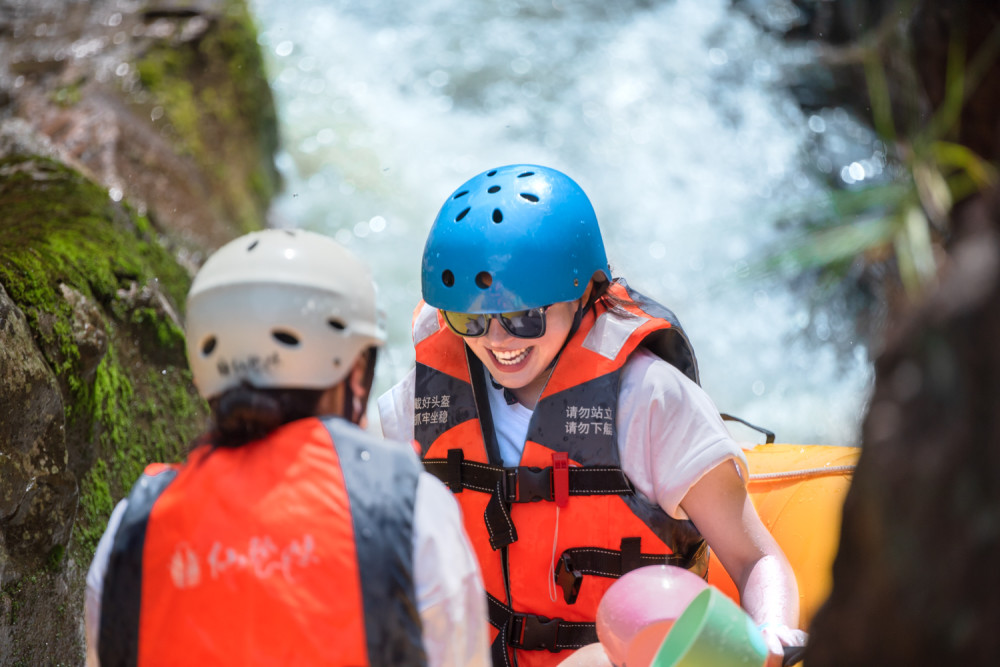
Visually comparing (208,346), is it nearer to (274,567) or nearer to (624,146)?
(274,567)

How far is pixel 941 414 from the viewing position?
0.88m

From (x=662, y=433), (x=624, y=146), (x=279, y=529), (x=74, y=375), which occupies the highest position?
(x=279, y=529)

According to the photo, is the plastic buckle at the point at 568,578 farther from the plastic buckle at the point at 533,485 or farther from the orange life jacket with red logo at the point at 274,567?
the orange life jacket with red logo at the point at 274,567

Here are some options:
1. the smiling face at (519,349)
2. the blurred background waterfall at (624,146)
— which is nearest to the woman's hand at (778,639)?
the smiling face at (519,349)

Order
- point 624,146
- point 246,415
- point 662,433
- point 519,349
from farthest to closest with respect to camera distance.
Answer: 1. point 624,146
2. point 519,349
3. point 662,433
4. point 246,415

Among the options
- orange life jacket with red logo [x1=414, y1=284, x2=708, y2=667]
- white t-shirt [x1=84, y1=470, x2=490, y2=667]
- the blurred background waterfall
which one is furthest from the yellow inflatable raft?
the blurred background waterfall

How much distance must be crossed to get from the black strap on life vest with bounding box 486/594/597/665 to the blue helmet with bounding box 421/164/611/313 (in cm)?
81

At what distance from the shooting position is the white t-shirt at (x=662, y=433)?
2215 mm

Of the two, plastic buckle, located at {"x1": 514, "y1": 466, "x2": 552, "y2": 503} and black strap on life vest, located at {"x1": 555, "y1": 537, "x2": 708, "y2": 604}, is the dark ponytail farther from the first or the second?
black strap on life vest, located at {"x1": 555, "y1": 537, "x2": 708, "y2": 604}

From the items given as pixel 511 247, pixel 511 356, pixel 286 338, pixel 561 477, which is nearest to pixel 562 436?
pixel 561 477

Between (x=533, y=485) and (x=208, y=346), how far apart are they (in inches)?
40.8

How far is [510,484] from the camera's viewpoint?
2.41 metres

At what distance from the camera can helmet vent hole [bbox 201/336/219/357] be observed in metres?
1.61

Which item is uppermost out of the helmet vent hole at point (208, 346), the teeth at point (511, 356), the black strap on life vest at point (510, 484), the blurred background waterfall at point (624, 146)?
the helmet vent hole at point (208, 346)
